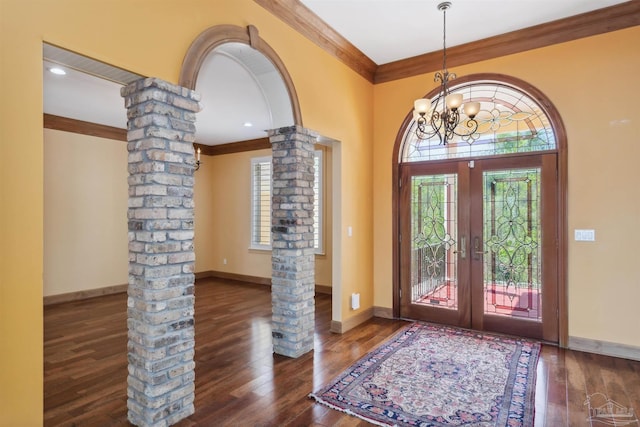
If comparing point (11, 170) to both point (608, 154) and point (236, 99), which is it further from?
point (608, 154)

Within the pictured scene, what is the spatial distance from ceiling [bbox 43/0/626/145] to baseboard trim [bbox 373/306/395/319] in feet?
9.19

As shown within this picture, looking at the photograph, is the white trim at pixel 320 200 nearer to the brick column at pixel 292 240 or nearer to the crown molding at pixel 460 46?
the crown molding at pixel 460 46

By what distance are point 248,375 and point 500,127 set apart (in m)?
3.81

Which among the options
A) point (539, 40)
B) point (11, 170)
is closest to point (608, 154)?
point (539, 40)

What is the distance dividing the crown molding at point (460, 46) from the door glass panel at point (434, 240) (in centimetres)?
143

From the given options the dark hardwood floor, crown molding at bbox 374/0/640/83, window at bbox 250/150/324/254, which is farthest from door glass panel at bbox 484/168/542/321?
window at bbox 250/150/324/254

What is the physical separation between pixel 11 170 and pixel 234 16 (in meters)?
1.97

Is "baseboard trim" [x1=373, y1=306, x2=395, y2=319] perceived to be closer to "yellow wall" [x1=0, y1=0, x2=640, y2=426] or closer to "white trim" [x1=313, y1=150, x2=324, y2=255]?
"yellow wall" [x1=0, y1=0, x2=640, y2=426]

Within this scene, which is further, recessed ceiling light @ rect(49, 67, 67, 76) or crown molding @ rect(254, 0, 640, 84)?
recessed ceiling light @ rect(49, 67, 67, 76)

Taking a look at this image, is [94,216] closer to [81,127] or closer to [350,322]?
[81,127]

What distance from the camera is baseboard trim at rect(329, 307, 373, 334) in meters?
4.33

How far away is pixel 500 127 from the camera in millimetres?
4250

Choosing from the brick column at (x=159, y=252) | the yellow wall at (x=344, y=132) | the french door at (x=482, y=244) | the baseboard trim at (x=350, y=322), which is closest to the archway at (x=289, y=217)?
the yellow wall at (x=344, y=132)

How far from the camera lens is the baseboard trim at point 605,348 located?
3.52 metres
